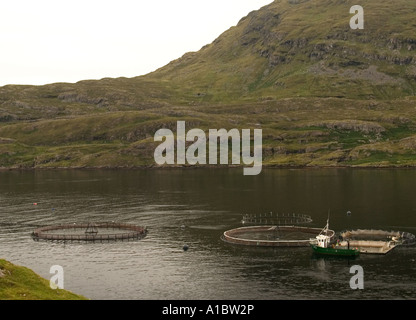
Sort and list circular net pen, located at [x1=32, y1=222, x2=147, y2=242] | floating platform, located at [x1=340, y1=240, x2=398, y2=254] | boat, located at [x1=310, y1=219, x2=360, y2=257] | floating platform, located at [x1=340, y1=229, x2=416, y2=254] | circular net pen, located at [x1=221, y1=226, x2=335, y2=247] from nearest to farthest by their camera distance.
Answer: boat, located at [x1=310, y1=219, x2=360, y2=257], floating platform, located at [x1=340, y1=240, x2=398, y2=254], floating platform, located at [x1=340, y1=229, x2=416, y2=254], circular net pen, located at [x1=221, y1=226, x2=335, y2=247], circular net pen, located at [x1=32, y1=222, x2=147, y2=242]

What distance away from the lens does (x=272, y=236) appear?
583 ft

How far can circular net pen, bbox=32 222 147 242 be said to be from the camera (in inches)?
7077

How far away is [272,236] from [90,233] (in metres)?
65.0

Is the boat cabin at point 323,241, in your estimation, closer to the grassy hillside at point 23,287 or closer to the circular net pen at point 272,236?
the circular net pen at point 272,236

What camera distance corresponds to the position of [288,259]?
14700 cm

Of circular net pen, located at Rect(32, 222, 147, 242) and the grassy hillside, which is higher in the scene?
the grassy hillside

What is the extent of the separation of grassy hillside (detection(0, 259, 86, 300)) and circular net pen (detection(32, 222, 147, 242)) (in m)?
90.2

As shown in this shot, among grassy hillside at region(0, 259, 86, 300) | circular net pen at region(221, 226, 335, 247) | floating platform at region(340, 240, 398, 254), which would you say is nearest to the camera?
grassy hillside at region(0, 259, 86, 300)

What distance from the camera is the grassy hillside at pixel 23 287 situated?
250ft

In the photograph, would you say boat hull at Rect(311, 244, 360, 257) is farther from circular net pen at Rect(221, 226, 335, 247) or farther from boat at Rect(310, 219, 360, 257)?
circular net pen at Rect(221, 226, 335, 247)

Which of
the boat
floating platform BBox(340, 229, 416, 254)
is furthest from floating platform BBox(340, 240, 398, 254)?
the boat

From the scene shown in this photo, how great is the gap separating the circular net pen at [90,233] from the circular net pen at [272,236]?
33.1 meters
